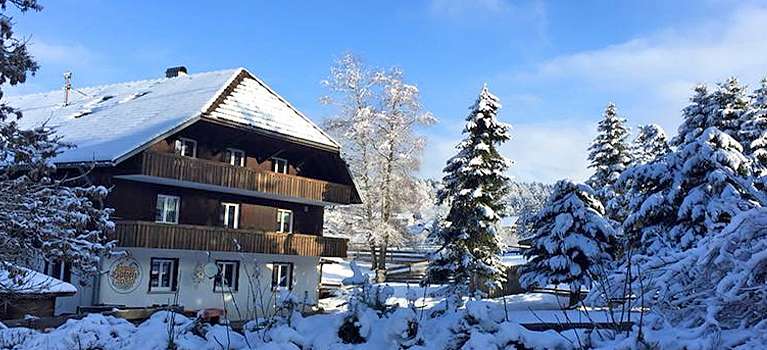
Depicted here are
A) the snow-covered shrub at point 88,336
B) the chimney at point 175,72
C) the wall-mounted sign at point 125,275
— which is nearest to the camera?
the snow-covered shrub at point 88,336

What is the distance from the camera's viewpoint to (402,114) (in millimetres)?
37219

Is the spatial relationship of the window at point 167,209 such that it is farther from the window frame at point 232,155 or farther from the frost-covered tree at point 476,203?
the frost-covered tree at point 476,203

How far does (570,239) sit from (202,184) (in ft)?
41.9

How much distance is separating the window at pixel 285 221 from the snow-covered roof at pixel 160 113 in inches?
136

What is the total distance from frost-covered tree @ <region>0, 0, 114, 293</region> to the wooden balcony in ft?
23.1

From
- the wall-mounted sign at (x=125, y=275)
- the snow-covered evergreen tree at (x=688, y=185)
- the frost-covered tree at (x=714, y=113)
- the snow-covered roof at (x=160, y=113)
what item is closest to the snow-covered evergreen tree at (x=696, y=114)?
the frost-covered tree at (x=714, y=113)

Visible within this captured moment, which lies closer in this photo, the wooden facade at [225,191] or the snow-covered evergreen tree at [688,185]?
the snow-covered evergreen tree at [688,185]

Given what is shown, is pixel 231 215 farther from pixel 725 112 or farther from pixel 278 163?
pixel 725 112

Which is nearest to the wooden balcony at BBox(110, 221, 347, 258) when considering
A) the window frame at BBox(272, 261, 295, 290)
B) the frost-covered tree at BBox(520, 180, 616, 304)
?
the window frame at BBox(272, 261, 295, 290)

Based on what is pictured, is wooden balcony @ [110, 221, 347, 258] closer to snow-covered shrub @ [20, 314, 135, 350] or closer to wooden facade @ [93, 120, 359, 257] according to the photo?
wooden facade @ [93, 120, 359, 257]

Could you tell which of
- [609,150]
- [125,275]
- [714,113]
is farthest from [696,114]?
[125,275]

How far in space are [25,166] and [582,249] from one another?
57.1ft

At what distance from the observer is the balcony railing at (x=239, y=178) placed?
913 inches

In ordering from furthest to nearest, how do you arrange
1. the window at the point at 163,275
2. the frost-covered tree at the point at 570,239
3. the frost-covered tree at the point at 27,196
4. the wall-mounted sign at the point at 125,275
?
1. the window at the point at 163,275
2. the frost-covered tree at the point at 570,239
3. the wall-mounted sign at the point at 125,275
4. the frost-covered tree at the point at 27,196
